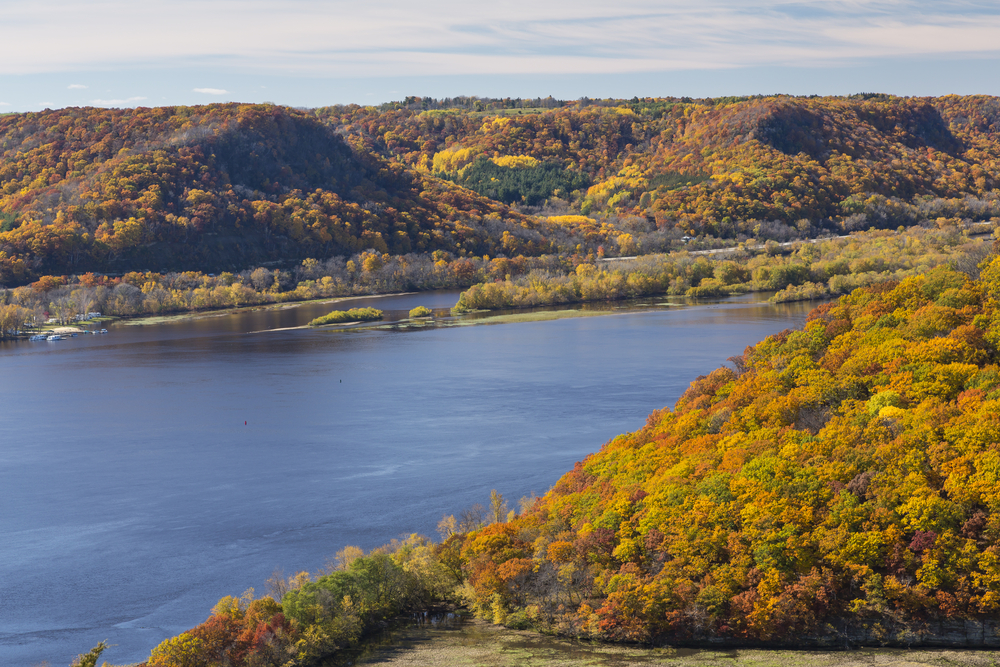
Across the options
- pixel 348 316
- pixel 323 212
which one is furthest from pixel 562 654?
pixel 323 212

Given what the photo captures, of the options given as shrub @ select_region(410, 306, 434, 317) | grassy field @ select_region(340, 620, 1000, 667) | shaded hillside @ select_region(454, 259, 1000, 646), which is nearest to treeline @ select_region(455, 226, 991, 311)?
shrub @ select_region(410, 306, 434, 317)

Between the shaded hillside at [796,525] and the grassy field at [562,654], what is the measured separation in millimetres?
544

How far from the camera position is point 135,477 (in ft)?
167

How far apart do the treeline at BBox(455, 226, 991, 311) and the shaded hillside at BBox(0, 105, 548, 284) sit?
29.3 meters

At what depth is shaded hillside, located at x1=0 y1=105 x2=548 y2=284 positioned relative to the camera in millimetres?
129375

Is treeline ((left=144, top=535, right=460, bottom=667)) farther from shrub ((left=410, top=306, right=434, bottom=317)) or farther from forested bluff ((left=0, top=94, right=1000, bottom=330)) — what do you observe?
forested bluff ((left=0, top=94, right=1000, bottom=330))

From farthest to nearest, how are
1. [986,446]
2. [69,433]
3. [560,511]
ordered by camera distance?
1. [69,433]
2. [560,511]
3. [986,446]

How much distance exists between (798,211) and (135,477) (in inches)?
5505

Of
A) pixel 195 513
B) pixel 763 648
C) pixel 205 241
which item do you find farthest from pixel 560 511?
pixel 205 241

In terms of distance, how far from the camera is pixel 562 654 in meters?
29.4

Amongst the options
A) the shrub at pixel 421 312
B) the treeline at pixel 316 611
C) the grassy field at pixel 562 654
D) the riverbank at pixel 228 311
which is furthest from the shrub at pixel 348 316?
the grassy field at pixel 562 654

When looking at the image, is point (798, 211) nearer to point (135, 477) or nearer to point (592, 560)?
point (135, 477)

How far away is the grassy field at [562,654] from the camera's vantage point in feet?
90.8

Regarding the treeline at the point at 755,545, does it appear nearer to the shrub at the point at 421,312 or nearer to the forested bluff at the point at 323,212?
the shrub at the point at 421,312
